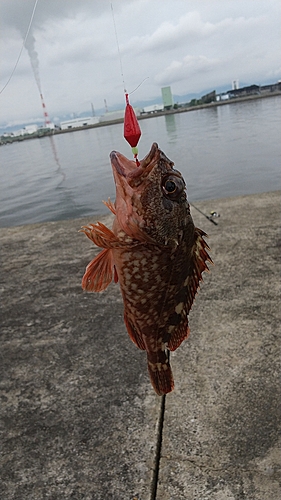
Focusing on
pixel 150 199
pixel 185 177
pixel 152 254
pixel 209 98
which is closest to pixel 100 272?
pixel 152 254

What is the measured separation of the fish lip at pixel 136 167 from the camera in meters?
1.38

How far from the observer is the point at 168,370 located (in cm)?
181

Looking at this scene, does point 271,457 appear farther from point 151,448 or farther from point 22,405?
point 22,405

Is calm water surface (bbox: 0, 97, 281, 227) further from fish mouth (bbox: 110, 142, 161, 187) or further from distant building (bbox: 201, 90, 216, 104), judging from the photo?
distant building (bbox: 201, 90, 216, 104)

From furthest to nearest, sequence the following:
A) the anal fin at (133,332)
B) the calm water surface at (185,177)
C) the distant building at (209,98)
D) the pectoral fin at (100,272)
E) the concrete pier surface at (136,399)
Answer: the distant building at (209,98) → the calm water surface at (185,177) → the concrete pier surface at (136,399) → the anal fin at (133,332) → the pectoral fin at (100,272)

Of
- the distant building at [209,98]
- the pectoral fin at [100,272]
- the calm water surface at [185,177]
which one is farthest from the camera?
the distant building at [209,98]

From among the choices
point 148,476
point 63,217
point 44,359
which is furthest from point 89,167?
point 148,476

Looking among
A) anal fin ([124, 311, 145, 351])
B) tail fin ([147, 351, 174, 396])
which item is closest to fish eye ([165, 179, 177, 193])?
anal fin ([124, 311, 145, 351])

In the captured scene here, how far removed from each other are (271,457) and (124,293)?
1.84 meters

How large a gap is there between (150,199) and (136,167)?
13 centimetres

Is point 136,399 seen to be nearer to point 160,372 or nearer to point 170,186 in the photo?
point 160,372

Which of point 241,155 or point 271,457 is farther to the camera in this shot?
point 241,155

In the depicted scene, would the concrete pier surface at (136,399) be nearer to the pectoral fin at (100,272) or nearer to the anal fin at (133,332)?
the anal fin at (133,332)

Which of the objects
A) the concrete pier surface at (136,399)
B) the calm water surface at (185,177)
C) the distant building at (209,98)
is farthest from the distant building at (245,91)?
the concrete pier surface at (136,399)
